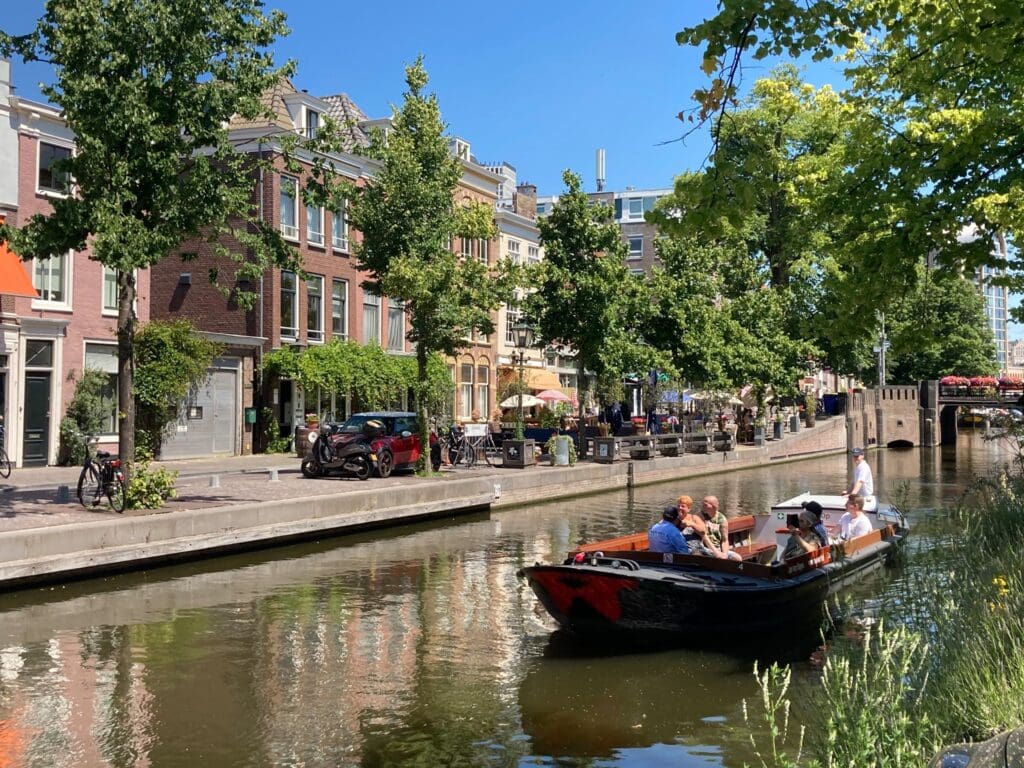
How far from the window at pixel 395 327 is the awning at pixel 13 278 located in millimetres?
18782

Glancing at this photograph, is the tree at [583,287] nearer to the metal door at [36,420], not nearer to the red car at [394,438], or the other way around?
the red car at [394,438]

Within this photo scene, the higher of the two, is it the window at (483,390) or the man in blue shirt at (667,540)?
the window at (483,390)

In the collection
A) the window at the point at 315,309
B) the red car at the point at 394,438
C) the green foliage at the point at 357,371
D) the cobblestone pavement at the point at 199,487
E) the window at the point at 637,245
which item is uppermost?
the window at the point at 637,245

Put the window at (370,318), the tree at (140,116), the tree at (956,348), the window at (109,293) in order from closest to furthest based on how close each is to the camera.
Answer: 1. the tree at (140,116)
2. the window at (109,293)
3. the window at (370,318)
4. the tree at (956,348)

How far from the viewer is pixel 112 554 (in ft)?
47.9

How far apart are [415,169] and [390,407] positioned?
1709 centimetres

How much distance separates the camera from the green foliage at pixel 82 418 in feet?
88.7

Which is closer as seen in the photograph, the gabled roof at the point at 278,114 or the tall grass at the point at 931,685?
the tall grass at the point at 931,685

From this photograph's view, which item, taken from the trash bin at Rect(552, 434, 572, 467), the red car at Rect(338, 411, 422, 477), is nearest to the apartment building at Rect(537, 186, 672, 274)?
the trash bin at Rect(552, 434, 572, 467)

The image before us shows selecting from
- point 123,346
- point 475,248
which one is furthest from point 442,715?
point 475,248

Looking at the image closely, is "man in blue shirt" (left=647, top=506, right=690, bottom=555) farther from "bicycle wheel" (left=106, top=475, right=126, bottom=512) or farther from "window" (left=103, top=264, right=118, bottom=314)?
"window" (left=103, top=264, right=118, bottom=314)

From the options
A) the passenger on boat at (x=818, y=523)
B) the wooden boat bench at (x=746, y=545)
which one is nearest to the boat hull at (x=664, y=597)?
the passenger on boat at (x=818, y=523)

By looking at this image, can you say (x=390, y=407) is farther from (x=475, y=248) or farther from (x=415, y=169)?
(x=415, y=169)

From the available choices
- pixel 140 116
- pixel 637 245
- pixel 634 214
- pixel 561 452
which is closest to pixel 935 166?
pixel 140 116
